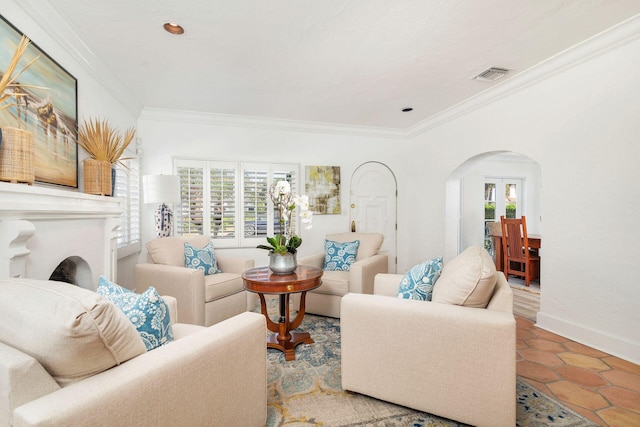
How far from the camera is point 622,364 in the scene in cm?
230

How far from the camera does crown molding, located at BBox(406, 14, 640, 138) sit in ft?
7.74

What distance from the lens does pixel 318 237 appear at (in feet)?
16.0

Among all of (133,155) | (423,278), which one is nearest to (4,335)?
(423,278)

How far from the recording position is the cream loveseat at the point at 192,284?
275cm

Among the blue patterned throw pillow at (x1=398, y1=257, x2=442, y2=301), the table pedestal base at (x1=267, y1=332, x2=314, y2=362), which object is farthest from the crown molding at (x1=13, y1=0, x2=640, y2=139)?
the table pedestal base at (x1=267, y1=332, x2=314, y2=362)

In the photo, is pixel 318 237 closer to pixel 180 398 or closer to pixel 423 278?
pixel 423 278

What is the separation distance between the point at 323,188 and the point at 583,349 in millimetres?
3514

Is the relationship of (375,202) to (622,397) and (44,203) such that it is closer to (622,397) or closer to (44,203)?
(622,397)

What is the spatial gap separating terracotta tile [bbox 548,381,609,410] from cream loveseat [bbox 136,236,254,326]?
8.79 feet

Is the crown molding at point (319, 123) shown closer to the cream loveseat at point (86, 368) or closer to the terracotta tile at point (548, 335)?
the cream loveseat at point (86, 368)

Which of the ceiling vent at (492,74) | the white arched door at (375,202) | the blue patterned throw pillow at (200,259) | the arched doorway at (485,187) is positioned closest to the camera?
the ceiling vent at (492,74)

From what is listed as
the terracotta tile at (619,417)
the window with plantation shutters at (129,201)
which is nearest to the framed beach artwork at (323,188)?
the window with plantation shutters at (129,201)

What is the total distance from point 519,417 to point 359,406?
866 mm

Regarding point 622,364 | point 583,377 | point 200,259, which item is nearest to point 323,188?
point 200,259
